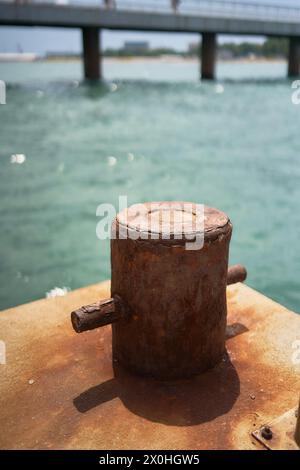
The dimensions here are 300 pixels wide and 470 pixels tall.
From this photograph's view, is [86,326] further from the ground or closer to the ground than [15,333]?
further from the ground

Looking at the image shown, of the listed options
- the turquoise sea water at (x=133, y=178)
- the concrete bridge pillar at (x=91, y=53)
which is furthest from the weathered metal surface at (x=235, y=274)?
the concrete bridge pillar at (x=91, y=53)

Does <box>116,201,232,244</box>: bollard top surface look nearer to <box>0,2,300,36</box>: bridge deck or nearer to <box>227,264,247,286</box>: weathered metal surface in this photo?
<box>227,264,247,286</box>: weathered metal surface

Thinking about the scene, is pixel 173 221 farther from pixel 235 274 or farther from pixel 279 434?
pixel 279 434

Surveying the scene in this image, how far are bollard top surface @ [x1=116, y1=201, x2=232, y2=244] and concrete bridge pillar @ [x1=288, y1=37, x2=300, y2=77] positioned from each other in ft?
120

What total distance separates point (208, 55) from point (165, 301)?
3365cm

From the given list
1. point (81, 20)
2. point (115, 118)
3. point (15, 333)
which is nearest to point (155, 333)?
point (15, 333)

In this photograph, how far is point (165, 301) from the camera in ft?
6.94

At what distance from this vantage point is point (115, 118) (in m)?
18.7

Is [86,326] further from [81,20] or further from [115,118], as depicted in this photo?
[81,20]

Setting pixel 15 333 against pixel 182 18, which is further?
pixel 182 18

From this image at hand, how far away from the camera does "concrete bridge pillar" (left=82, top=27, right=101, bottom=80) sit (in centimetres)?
2780

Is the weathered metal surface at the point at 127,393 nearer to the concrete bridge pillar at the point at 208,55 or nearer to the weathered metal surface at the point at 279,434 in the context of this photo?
the weathered metal surface at the point at 279,434

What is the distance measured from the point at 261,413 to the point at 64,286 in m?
3.81

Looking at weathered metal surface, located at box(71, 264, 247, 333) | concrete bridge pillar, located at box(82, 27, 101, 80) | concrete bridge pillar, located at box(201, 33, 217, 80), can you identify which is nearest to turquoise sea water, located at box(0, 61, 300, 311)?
weathered metal surface, located at box(71, 264, 247, 333)
